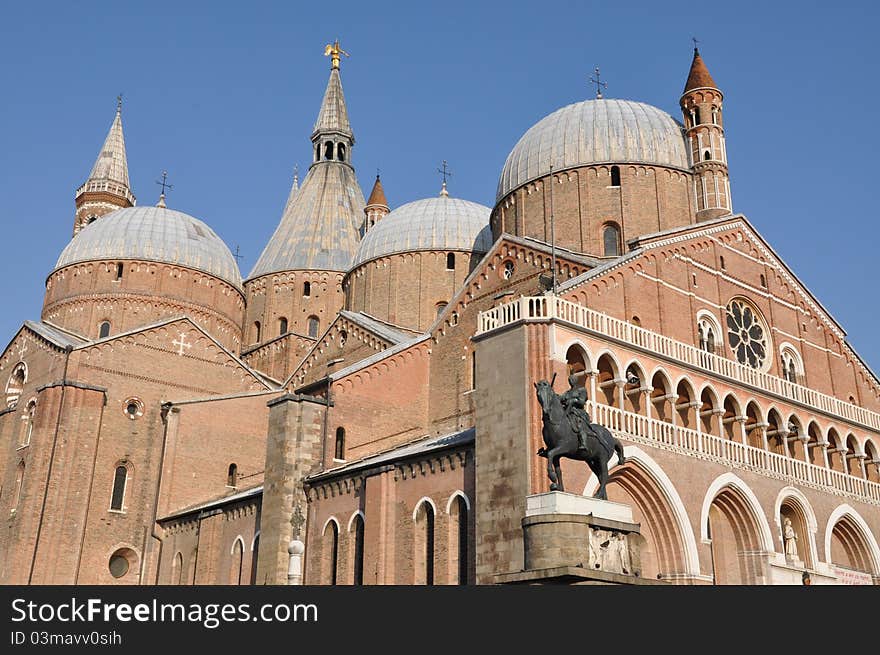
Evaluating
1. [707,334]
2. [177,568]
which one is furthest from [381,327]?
[707,334]

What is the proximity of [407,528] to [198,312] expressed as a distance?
18.7 metres

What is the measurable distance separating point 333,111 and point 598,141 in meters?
26.1

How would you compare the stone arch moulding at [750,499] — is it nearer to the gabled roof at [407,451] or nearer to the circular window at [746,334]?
the circular window at [746,334]

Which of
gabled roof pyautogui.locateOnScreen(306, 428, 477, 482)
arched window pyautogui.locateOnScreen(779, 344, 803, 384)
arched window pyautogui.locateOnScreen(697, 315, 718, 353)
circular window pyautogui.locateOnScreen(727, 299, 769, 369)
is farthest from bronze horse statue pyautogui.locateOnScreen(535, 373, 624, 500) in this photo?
arched window pyautogui.locateOnScreen(779, 344, 803, 384)

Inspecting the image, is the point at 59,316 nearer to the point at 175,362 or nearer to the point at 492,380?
the point at 175,362

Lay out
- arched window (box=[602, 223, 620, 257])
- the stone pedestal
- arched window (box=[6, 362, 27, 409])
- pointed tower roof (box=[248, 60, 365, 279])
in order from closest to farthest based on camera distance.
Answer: the stone pedestal < arched window (box=[602, 223, 620, 257]) < arched window (box=[6, 362, 27, 409]) < pointed tower roof (box=[248, 60, 365, 279])

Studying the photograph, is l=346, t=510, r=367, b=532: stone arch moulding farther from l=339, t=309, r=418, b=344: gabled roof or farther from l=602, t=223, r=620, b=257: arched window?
l=602, t=223, r=620, b=257: arched window

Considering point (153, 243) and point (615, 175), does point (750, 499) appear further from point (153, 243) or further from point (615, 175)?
point (153, 243)

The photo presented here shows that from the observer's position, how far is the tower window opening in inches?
1273

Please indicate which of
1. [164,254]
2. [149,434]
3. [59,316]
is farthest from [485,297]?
[59,316]

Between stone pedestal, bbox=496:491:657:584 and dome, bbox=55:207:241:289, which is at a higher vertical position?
dome, bbox=55:207:241:289

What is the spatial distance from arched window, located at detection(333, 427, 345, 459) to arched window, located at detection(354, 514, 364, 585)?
3.01m

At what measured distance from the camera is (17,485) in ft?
108
